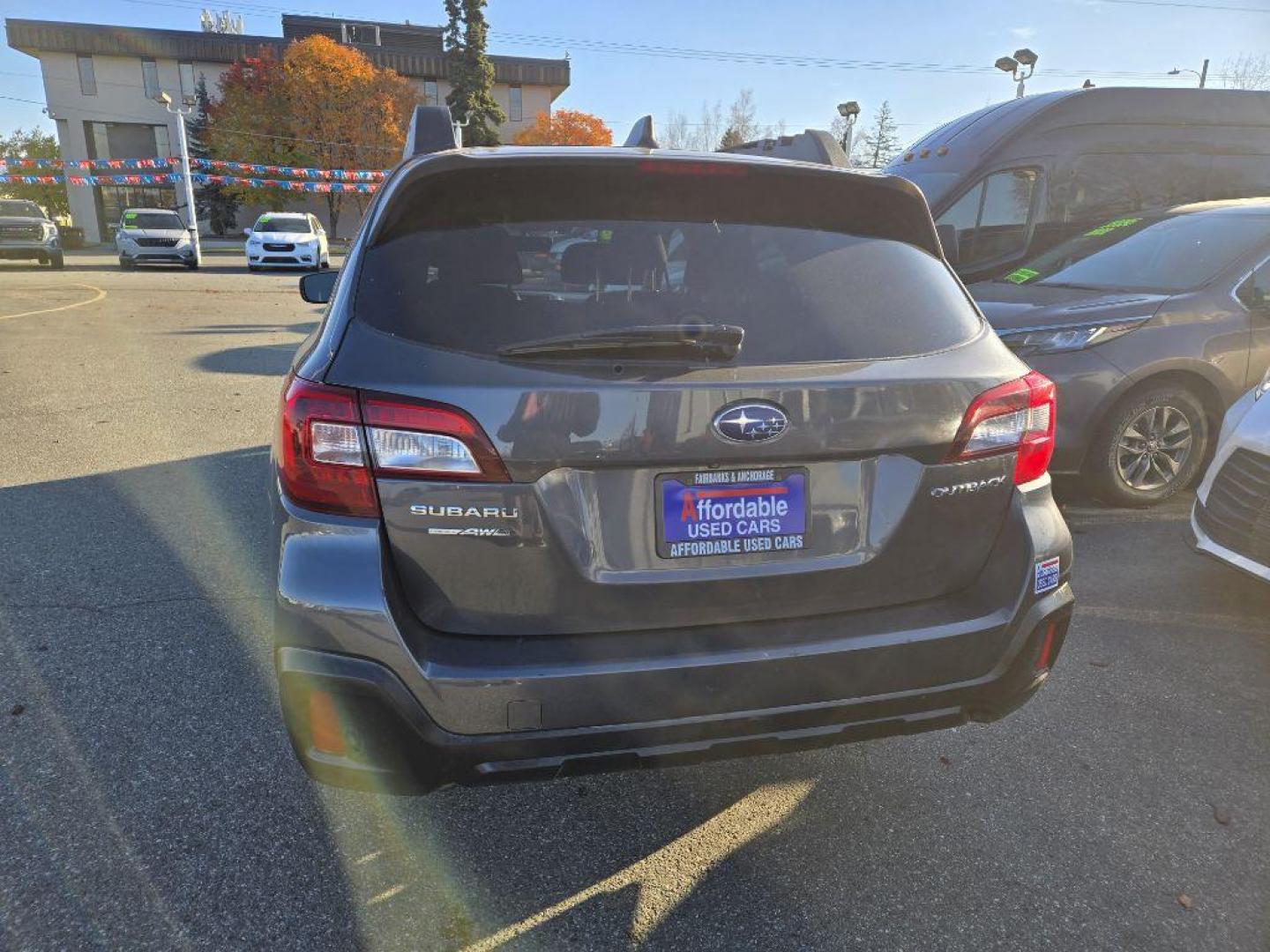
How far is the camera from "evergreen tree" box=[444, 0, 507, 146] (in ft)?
174

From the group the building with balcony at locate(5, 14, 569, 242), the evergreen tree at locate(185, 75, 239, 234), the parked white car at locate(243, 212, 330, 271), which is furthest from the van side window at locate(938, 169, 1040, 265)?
the evergreen tree at locate(185, 75, 239, 234)

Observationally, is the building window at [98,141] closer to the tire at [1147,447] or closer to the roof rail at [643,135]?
the roof rail at [643,135]

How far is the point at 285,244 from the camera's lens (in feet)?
80.3

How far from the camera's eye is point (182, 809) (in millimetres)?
2451

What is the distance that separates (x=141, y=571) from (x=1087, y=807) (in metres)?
4.03

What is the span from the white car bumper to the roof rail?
276cm

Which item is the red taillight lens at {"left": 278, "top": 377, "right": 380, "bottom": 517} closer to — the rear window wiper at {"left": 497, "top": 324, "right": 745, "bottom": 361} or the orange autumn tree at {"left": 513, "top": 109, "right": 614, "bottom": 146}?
the rear window wiper at {"left": 497, "top": 324, "right": 745, "bottom": 361}

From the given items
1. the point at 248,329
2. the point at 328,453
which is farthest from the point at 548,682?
the point at 248,329

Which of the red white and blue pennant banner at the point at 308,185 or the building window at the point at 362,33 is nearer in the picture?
the red white and blue pennant banner at the point at 308,185

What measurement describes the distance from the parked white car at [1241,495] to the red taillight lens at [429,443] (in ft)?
10.5

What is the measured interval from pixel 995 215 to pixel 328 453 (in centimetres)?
859

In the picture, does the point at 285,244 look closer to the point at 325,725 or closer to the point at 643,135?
the point at 643,135

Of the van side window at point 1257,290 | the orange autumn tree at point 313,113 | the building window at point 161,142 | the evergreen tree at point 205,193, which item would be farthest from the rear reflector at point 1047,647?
the building window at point 161,142

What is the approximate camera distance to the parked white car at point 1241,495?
3.41m
